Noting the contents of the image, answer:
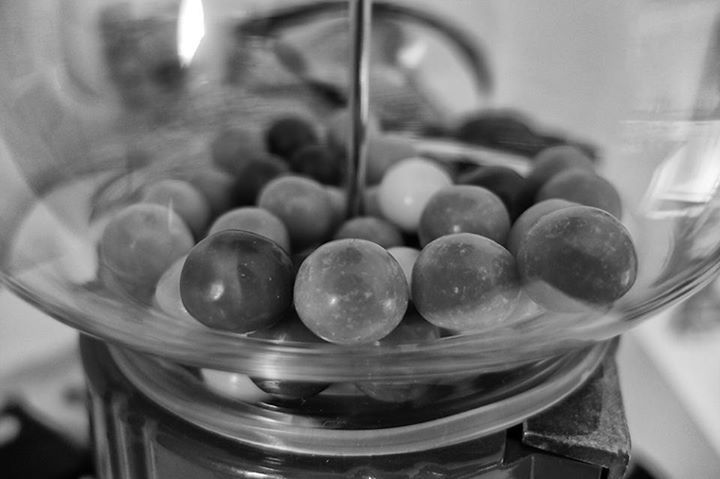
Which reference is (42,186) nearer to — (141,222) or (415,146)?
(141,222)

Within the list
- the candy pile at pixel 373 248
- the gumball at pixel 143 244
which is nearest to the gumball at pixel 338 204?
the candy pile at pixel 373 248

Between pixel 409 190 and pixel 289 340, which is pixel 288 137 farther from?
pixel 289 340

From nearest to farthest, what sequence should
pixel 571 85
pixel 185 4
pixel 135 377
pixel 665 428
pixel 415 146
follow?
pixel 135 377 < pixel 185 4 < pixel 415 146 < pixel 571 85 < pixel 665 428

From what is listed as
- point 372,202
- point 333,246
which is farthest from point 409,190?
point 333,246

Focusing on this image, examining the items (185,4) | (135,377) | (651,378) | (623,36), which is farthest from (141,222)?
(651,378)

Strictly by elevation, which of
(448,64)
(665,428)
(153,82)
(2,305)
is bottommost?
(665,428)

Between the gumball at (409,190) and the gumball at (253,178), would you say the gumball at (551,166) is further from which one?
the gumball at (253,178)
